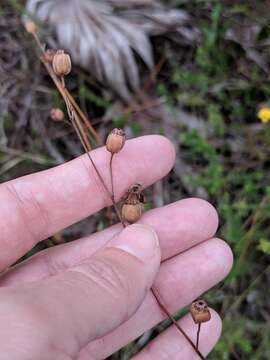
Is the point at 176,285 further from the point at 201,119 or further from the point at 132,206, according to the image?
the point at 201,119

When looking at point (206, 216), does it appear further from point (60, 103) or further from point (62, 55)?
point (60, 103)

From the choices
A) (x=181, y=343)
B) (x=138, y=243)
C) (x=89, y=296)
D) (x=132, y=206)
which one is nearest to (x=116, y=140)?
(x=132, y=206)

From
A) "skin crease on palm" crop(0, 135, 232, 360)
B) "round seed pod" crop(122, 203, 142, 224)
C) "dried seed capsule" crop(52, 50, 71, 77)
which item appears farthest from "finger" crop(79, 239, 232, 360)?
"dried seed capsule" crop(52, 50, 71, 77)

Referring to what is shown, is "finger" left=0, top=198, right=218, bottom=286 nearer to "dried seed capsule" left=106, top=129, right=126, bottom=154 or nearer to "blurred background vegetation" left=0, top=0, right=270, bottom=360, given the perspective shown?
"dried seed capsule" left=106, top=129, right=126, bottom=154

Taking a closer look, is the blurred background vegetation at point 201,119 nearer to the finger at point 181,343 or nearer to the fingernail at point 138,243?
the finger at point 181,343

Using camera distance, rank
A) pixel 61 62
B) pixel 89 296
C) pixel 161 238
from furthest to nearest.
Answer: pixel 161 238 < pixel 61 62 < pixel 89 296
